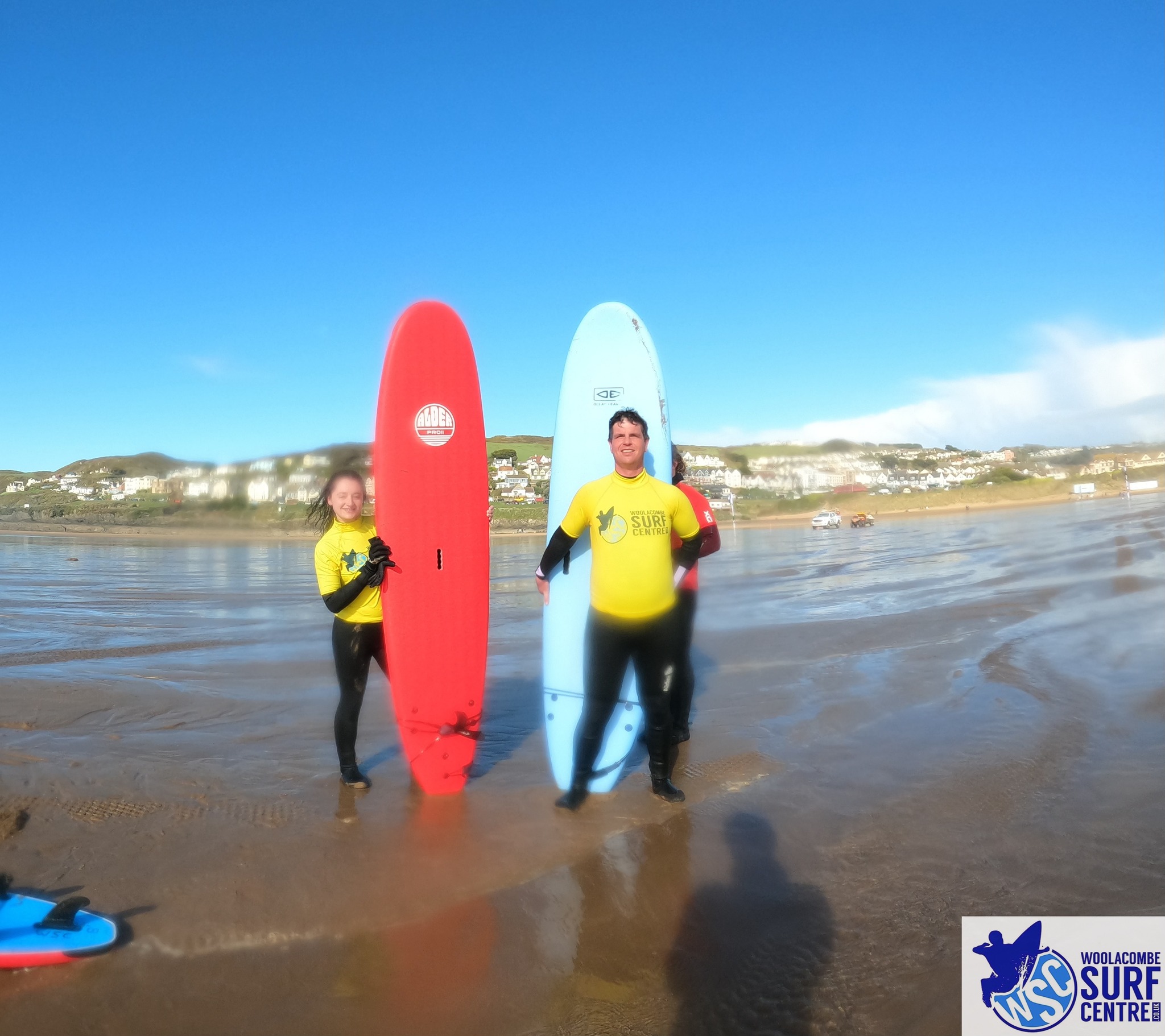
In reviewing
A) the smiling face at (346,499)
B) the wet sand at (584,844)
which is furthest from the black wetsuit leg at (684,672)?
the smiling face at (346,499)

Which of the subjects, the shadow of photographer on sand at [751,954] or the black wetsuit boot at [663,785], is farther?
the black wetsuit boot at [663,785]

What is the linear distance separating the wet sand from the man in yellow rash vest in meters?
0.29

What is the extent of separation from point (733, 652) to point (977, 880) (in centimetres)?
451

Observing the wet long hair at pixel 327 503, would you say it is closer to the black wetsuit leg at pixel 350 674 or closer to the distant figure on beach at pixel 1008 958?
the black wetsuit leg at pixel 350 674

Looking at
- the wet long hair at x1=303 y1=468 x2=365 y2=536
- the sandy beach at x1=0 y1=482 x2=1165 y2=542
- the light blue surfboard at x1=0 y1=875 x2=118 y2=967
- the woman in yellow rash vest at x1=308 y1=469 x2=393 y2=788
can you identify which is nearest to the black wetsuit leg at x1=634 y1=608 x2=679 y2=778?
the woman in yellow rash vest at x1=308 y1=469 x2=393 y2=788

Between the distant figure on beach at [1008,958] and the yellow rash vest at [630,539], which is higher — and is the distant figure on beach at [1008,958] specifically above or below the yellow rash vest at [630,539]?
below

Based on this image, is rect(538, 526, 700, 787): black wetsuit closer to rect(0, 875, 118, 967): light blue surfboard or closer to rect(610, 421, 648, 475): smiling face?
rect(610, 421, 648, 475): smiling face

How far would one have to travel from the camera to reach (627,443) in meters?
3.56

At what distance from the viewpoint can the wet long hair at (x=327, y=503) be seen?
12.8 ft

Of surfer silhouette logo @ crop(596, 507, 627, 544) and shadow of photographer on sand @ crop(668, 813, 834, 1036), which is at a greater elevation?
surfer silhouette logo @ crop(596, 507, 627, 544)

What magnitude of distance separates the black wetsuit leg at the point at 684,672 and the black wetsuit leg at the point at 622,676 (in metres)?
0.62

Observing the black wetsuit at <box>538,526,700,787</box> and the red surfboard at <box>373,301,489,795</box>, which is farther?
the red surfboard at <box>373,301,489,795</box>

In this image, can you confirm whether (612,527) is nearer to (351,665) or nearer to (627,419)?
(627,419)

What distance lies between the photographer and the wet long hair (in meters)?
3.90
